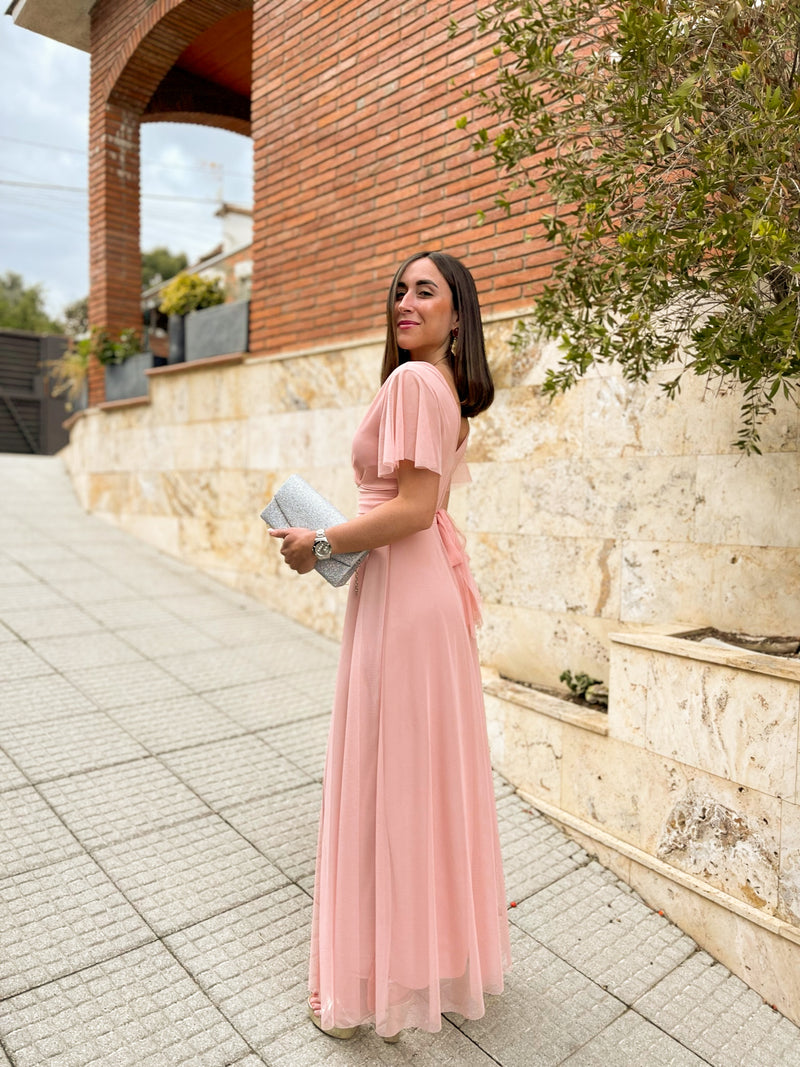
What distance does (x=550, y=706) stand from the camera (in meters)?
3.42

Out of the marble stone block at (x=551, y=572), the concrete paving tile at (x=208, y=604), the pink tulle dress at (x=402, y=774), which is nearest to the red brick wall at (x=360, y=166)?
the marble stone block at (x=551, y=572)

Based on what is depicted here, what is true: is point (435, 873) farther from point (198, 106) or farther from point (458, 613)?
point (198, 106)

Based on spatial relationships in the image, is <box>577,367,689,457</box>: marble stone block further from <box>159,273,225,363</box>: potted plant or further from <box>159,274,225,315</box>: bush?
<box>159,274,225,315</box>: bush

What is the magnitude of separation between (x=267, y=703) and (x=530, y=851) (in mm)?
1809

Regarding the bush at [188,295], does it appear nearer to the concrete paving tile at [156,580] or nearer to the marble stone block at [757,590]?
the concrete paving tile at [156,580]

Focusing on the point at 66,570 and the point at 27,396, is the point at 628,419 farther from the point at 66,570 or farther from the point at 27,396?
the point at 27,396

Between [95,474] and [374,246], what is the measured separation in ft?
17.0

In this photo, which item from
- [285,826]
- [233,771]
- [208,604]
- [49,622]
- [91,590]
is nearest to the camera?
[285,826]

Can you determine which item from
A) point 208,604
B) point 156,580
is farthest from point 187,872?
point 156,580

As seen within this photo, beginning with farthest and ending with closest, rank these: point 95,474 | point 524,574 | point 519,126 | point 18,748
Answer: point 95,474
point 524,574
point 18,748
point 519,126

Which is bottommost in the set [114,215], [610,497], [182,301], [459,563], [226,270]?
[459,563]

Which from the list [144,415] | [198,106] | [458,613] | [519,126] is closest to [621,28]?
[519,126]

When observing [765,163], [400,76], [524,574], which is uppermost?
[400,76]

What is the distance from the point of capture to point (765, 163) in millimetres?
2023
